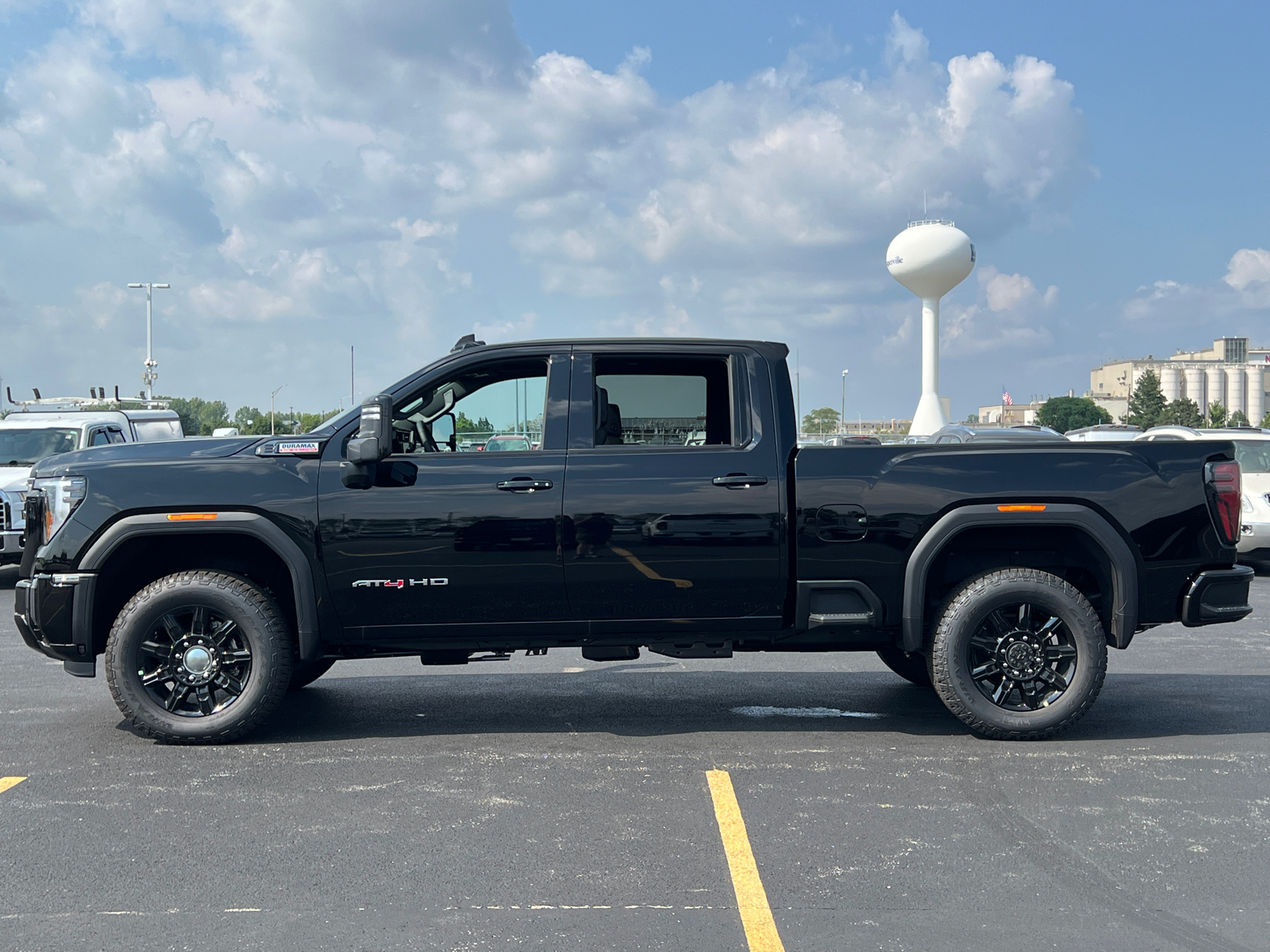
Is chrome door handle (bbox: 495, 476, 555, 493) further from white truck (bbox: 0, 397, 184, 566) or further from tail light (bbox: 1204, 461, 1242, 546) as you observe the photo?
white truck (bbox: 0, 397, 184, 566)

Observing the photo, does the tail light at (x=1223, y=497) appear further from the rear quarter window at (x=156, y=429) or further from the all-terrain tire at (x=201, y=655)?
the rear quarter window at (x=156, y=429)

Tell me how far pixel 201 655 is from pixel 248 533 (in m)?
0.69

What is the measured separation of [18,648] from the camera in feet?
30.1

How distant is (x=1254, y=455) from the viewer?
15.1 m

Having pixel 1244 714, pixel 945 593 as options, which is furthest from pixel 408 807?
pixel 1244 714

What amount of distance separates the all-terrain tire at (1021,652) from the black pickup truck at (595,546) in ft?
0.04

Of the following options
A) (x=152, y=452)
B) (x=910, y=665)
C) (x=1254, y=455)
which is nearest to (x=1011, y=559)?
(x=910, y=665)

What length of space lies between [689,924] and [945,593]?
10.0ft

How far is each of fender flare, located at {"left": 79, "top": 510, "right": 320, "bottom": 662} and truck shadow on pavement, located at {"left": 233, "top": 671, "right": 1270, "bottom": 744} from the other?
0.75 m

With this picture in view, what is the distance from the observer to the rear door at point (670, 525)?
5.80 m

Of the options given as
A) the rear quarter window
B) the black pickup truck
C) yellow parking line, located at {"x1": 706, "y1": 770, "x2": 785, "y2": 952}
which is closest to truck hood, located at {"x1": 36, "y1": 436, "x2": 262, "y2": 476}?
the black pickup truck

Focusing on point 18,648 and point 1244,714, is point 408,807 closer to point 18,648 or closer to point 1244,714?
point 1244,714

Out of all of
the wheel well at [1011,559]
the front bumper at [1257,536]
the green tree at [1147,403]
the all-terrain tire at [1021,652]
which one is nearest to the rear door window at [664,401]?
the wheel well at [1011,559]

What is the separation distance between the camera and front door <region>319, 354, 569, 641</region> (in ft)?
19.0
